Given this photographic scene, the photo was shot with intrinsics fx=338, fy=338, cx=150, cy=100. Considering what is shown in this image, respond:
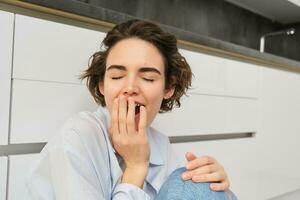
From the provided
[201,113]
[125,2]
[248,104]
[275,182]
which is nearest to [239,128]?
[248,104]

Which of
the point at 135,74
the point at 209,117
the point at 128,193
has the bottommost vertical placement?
the point at 128,193

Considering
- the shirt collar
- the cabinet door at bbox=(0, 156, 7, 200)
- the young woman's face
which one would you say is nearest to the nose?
the young woman's face

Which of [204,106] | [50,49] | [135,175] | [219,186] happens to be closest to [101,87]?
[50,49]

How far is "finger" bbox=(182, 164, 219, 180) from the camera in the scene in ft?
2.21

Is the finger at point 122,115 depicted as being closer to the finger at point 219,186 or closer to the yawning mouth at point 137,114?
the yawning mouth at point 137,114

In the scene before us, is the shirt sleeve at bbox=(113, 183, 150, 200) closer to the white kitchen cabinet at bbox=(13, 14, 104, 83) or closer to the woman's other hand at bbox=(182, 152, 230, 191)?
the woman's other hand at bbox=(182, 152, 230, 191)

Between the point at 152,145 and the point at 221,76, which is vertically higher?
the point at 221,76

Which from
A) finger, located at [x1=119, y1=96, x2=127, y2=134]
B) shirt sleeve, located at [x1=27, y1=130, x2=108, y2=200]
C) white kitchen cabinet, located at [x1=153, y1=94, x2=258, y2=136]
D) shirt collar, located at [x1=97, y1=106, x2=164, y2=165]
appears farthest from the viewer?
white kitchen cabinet, located at [x1=153, y1=94, x2=258, y2=136]

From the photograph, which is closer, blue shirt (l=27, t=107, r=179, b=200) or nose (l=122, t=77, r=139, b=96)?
blue shirt (l=27, t=107, r=179, b=200)

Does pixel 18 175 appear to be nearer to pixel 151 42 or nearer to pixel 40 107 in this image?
pixel 40 107

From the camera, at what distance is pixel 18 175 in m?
0.78

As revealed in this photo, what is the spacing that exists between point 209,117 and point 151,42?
2.04 ft

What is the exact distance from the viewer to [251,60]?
59.6 inches

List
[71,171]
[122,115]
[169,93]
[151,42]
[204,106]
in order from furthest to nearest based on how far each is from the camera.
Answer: [204,106]
[169,93]
[151,42]
[122,115]
[71,171]
